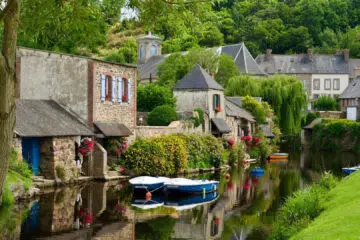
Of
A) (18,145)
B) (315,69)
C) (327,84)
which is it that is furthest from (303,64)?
(18,145)

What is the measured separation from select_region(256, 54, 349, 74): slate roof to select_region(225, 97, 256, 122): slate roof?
39885mm

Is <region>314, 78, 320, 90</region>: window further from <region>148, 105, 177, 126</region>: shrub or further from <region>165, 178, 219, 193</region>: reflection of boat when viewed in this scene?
<region>165, 178, 219, 193</region>: reflection of boat

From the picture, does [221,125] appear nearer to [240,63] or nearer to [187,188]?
[187,188]

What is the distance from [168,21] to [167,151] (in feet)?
79.8

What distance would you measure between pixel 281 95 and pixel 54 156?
34.5 metres

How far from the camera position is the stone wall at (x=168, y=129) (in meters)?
35.6

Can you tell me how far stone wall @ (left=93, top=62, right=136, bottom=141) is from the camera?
107 ft

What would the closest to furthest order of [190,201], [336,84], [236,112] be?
[190,201] < [236,112] < [336,84]

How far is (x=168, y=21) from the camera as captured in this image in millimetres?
10281

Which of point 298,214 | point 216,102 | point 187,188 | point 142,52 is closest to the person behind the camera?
point 298,214

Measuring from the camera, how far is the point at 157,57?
85.2 metres

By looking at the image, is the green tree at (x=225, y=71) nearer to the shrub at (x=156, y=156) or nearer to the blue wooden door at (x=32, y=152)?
the shrub at (x=156, y=156)

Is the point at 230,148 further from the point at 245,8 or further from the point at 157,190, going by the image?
the point at 245,8

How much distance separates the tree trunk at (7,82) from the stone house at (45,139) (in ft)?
58.9
